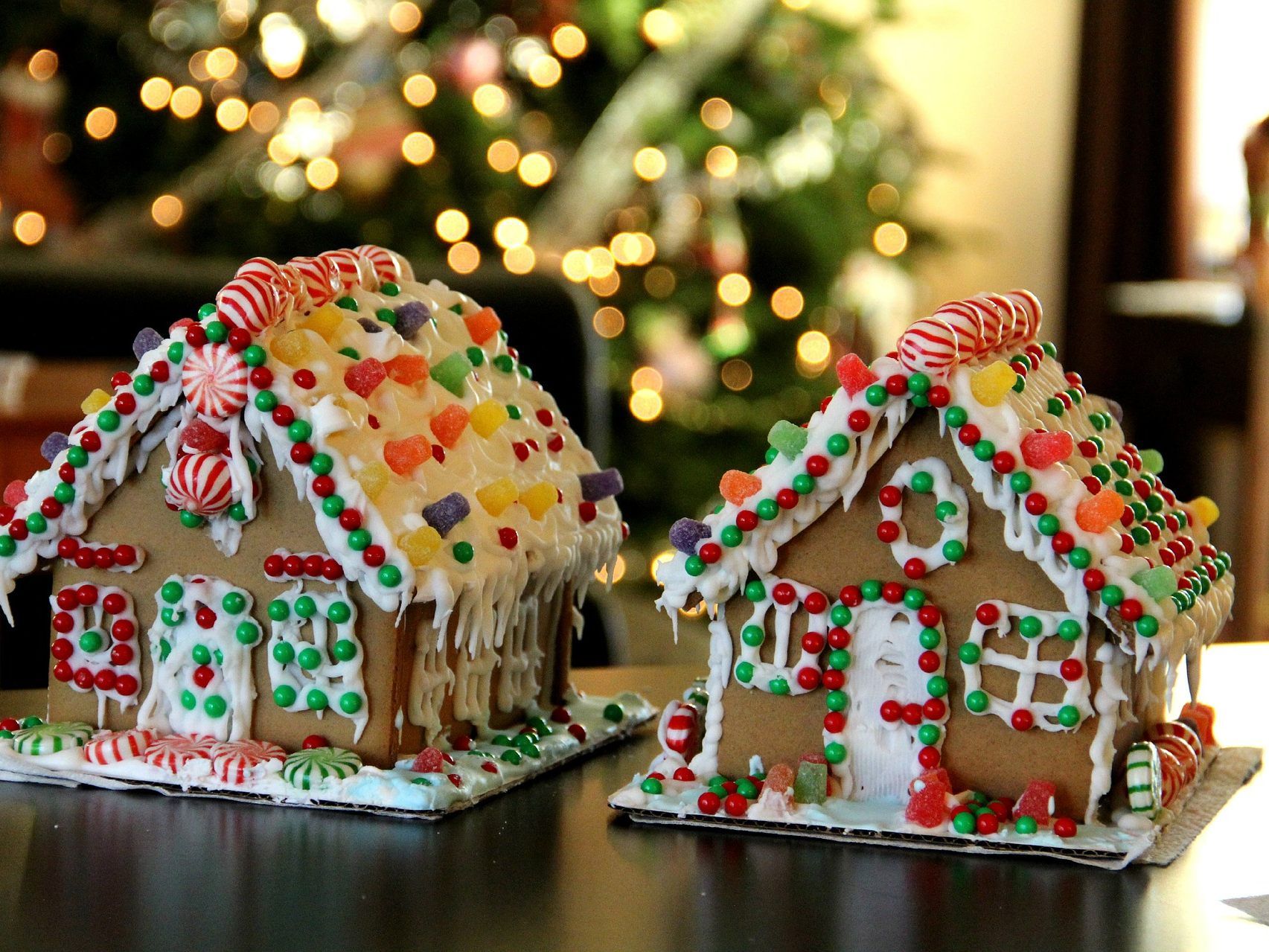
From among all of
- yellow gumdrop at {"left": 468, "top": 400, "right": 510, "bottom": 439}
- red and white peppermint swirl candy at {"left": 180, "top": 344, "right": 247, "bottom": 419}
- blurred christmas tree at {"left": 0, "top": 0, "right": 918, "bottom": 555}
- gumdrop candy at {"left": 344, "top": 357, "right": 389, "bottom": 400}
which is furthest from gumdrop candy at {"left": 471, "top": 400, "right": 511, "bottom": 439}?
blurred christmas tree at {"left": 0, "top": 0, "right": 918, "bottom": 555}

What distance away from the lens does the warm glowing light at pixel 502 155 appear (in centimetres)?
393

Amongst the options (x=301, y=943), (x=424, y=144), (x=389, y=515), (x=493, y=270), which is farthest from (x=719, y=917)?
(x=424, y=144)

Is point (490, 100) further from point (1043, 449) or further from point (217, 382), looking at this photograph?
point (1043, 449)

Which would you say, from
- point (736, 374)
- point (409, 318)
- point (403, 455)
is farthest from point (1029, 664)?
point (736, 374)

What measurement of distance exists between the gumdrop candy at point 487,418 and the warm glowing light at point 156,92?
2682mm

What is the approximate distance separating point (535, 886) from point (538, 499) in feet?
1.42

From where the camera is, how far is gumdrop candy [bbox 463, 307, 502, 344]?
5.46 ft

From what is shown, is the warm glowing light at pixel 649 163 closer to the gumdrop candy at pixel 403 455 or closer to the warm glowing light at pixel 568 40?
the warm glowing light at pixel 568 40

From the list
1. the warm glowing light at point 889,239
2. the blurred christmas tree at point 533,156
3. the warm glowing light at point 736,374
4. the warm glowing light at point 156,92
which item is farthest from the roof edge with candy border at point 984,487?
the warm glowing light at point 889,239

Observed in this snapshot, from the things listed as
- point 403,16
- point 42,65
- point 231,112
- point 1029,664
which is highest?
point 403,16

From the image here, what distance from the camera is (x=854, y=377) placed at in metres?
1.27

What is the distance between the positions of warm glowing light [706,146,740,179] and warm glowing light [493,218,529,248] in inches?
17.8

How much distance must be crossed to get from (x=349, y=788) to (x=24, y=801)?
247mm

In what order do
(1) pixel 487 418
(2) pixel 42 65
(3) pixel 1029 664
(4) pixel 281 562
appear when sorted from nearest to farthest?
(3) pixel 1029 664, (4) pixel 281 562, (1) pixel 487 418, (2) pixel 42 65
